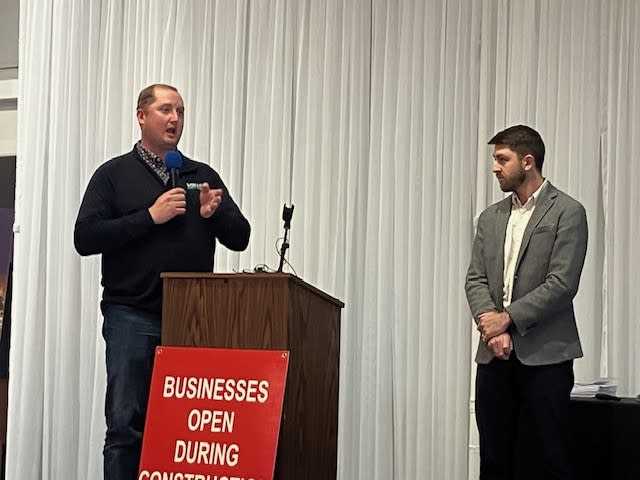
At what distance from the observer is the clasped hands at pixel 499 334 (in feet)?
10.9

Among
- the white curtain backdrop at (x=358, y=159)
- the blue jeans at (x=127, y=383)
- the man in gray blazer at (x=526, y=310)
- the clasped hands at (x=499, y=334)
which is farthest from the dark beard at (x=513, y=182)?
the blue jeans at (x=127, y=383)

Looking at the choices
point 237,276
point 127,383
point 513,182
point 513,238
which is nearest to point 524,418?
point 513,238

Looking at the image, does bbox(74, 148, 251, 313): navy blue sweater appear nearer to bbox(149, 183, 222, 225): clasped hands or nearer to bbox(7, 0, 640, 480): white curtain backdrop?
bbox(149, 183, 222, 225): clasped hands

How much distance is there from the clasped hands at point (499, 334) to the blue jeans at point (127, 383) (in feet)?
3.65

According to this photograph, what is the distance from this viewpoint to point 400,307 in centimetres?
442

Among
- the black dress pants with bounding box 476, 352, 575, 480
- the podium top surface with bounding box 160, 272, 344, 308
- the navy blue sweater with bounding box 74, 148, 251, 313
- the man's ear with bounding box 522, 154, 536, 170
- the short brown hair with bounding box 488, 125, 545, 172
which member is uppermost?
the short brown hair with bounding box 488, 125, 545, 172

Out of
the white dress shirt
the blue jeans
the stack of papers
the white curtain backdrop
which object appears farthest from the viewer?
the white curtain backdrop

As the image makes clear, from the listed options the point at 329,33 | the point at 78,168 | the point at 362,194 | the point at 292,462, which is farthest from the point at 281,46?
the point at 292,462

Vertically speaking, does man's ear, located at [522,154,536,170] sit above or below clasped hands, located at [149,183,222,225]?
above

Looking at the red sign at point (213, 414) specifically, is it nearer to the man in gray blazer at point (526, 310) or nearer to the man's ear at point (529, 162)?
the man in gray blazer at point (526, 310)

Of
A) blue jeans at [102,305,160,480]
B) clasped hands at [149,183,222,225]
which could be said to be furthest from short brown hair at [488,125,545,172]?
blue jeans at [102,305,160,480]

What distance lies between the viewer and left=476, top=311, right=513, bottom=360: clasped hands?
3.33 metres

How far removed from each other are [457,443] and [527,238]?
3.99 feet

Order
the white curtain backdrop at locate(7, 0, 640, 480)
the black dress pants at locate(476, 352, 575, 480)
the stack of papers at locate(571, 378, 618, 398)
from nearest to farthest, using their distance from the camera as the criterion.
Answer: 1. the black dress pants at locate(476, 352, 575, 480)
2. the stack of papers at locate(571, 378, 618, 398)
3. the white curtain backdrop at locate(7, 0, 640, 480)
